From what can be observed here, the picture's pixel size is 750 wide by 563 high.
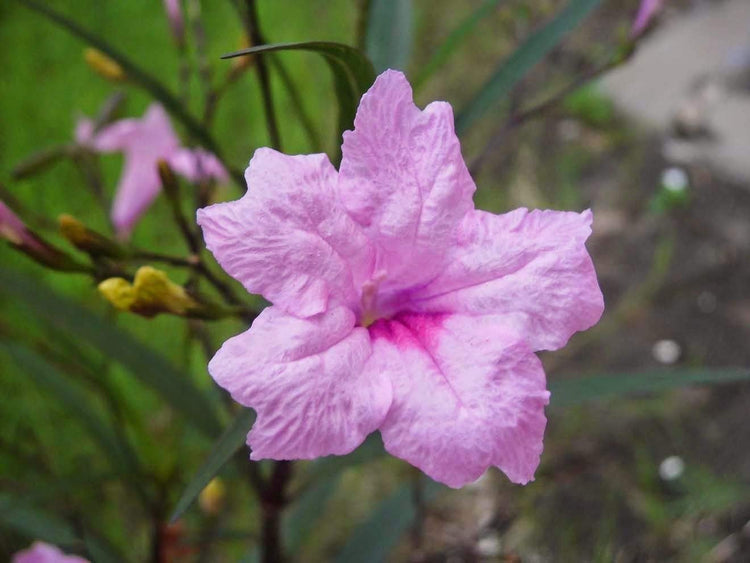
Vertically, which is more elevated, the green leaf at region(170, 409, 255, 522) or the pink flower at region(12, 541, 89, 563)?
the green leaf at region(170, 409, 255, 522)

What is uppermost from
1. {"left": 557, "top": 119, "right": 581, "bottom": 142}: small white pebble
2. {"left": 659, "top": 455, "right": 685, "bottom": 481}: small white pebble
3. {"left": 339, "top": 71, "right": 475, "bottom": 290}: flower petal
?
{"left": 339, "top": 71, "right": 475, "bottom": 290}: flower petal

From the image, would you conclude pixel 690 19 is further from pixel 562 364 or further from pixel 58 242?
pixel 58 242

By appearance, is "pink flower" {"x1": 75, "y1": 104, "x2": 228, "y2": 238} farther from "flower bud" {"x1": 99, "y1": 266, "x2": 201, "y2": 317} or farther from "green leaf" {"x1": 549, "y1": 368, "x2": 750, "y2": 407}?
"green leaf" {"x1": 549, "y1": 368, "x2": 750, "y2": 407}

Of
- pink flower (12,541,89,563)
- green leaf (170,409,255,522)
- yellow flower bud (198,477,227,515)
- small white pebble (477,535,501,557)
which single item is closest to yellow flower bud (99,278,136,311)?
green leaf (170,409,255,522)

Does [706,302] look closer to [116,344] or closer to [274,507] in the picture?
[274,507]

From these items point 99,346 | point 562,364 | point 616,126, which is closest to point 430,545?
point 562,364

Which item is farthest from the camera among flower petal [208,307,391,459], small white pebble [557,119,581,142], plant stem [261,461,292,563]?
small white pebble [557,119,581,142]
